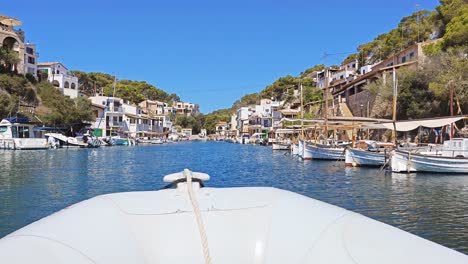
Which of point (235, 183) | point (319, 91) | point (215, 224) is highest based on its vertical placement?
point (319, 91)

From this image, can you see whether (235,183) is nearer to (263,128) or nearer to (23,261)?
(23,261)

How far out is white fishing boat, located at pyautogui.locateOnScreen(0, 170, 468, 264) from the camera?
266cm

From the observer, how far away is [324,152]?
110ft

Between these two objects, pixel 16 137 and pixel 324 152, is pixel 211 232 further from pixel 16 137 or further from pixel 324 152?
pixel 16 137

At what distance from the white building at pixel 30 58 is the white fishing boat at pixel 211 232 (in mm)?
71783

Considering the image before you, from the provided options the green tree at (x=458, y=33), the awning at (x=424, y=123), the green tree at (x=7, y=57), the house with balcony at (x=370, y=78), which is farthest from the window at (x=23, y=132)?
the green tree at (x=458, y=33)

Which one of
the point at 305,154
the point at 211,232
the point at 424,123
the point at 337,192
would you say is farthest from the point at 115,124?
the point at 211,232

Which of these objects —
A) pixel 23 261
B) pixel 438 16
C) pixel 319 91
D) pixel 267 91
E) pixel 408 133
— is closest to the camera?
pixel 23 261

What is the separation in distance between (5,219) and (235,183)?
35.5ft

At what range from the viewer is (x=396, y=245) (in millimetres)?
2617

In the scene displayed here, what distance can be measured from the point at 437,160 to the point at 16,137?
44940mm

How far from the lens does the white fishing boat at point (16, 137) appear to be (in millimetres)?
46156

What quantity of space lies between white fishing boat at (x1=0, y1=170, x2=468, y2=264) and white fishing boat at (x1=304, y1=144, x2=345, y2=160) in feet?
95.1

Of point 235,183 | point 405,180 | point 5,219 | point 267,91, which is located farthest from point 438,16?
point 267,91
